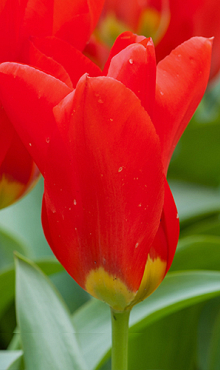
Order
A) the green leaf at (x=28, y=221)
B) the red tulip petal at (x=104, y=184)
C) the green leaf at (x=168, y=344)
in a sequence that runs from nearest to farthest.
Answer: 1. the red tulip petal at (x=104, y=184)
2. the green leaf at (x=168, y=344)
3. the green leaf at (x=28, y=221)

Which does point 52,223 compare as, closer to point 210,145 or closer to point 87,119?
point 87,119

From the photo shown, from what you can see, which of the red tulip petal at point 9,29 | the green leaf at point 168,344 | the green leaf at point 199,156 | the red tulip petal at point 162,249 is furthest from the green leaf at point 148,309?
the green leaf at point 199,156

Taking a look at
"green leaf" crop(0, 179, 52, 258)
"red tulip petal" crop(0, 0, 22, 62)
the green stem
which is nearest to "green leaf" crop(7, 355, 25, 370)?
the green stem

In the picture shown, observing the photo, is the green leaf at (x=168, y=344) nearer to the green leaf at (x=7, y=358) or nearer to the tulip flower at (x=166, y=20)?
the green leaf at (x=7, y=358)

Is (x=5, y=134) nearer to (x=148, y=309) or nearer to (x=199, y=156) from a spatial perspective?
(x=148, y=309)

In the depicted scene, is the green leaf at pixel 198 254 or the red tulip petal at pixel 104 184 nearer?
the red tulip petal at pixel 104 184

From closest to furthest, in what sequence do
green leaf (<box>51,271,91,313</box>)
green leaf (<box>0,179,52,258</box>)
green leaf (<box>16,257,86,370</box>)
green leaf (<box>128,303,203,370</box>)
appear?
green leaf (<box>16,257,86,370</box>)
green leaf (<box>128,303,203,370</box>)
green leaf (<box>51,271,91,313</box>)
green leaf (<box>0,179,52,258</box>)

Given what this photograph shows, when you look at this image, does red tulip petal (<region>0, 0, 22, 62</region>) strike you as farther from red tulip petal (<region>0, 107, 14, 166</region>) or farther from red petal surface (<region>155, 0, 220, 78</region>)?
red petal surface (<region>155, 0, 220, 78</region>)
